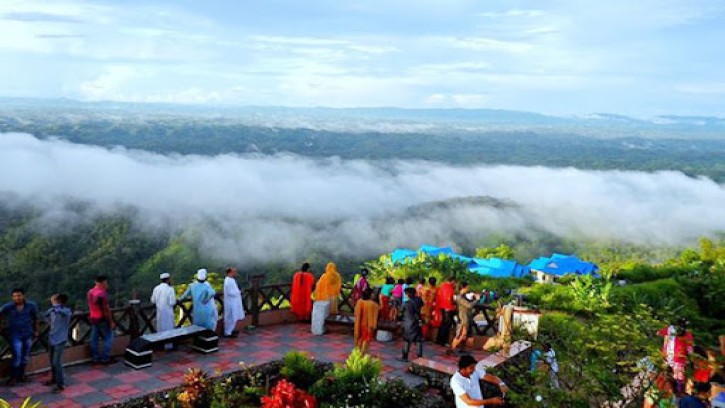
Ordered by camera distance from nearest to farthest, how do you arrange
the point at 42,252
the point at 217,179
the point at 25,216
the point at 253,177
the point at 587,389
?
the point at 587,389 → the point at 42,252 → the point at 25,216 → the point at 217,179 → the point at 253,177

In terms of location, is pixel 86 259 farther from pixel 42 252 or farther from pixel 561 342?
pixel 561 342

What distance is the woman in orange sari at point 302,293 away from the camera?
514 inches

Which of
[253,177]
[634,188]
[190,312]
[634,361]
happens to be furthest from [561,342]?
[634,188]

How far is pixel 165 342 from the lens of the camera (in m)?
10.3

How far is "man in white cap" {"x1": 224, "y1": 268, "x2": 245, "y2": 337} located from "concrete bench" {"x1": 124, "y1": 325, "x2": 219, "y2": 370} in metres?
0.55

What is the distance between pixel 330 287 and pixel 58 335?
17.9 ft

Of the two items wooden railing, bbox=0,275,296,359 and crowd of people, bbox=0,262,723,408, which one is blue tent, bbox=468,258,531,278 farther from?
wooden railing, bbox=0,275,296,359

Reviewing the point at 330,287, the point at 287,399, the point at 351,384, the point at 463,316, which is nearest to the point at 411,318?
the point at 463,316

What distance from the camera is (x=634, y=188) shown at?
17988cm

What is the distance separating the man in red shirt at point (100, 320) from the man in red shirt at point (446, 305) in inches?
236

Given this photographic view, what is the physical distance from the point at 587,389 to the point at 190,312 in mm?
7851

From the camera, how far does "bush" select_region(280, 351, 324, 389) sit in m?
9.31

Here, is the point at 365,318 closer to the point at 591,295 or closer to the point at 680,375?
the point at 680,375

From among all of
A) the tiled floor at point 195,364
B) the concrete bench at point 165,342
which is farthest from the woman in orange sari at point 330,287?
the concrete bench at point 165,342
